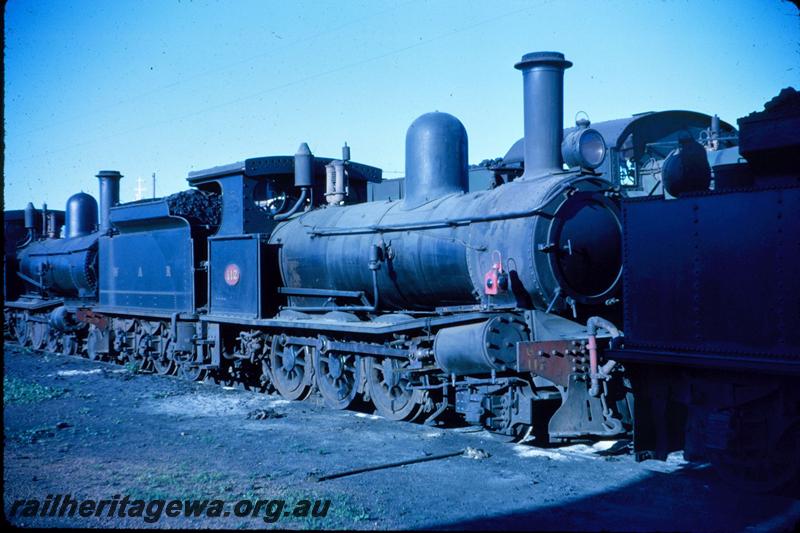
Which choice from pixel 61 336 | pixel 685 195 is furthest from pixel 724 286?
pixel 61 336

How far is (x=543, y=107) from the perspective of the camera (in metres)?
7.73

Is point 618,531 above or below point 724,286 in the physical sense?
below

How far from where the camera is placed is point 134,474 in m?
6.14

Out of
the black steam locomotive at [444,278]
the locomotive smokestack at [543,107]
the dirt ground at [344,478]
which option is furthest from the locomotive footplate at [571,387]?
the locomotive smokestack at [543,107]

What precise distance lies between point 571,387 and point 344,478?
223cm

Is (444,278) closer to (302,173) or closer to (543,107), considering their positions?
(543,107)

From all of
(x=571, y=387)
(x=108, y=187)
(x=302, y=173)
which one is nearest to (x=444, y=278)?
(x=571, y=387)

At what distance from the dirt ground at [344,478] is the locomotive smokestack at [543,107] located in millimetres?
3020

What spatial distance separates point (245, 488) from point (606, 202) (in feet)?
15.3

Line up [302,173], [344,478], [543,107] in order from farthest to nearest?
[302,173] → [543,107] → [344,478]

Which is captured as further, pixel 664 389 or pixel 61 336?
pixel 61 336

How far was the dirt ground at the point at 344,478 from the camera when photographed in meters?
4.93

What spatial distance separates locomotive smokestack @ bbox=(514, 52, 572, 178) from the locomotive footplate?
6.79ft

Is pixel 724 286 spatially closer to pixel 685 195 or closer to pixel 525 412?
pixel 685 195
